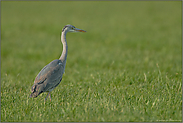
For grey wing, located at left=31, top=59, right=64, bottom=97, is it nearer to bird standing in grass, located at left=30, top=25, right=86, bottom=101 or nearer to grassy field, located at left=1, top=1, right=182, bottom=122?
bird standing in grass, located at left=30, top=25, right=86, bottom=101

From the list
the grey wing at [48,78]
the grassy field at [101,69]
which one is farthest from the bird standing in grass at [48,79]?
the grassy field at [101,69]

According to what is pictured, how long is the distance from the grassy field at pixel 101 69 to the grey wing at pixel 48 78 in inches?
13.2

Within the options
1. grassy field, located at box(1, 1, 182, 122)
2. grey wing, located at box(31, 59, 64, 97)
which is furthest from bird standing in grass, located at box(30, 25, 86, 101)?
grassy field, located at box(1, 1, 182, 122)

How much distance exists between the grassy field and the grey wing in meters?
0.34

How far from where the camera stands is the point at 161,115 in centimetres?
406

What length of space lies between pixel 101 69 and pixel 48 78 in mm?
Result: 3673

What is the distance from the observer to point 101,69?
8.05m

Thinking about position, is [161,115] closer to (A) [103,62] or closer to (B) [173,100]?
(B) [173,100]

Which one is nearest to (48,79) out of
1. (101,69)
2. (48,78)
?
(48,78)

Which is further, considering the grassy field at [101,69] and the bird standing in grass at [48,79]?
the bird standing in grass at [48,79]

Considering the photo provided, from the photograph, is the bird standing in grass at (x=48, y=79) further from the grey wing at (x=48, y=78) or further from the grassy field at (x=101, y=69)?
the grassy field at (x=101, y=69)

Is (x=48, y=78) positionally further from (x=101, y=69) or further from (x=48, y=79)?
Answer: (x=101, y=69)

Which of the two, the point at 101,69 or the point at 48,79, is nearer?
the point at 48,79

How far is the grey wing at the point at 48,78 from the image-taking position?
14.9 feet
